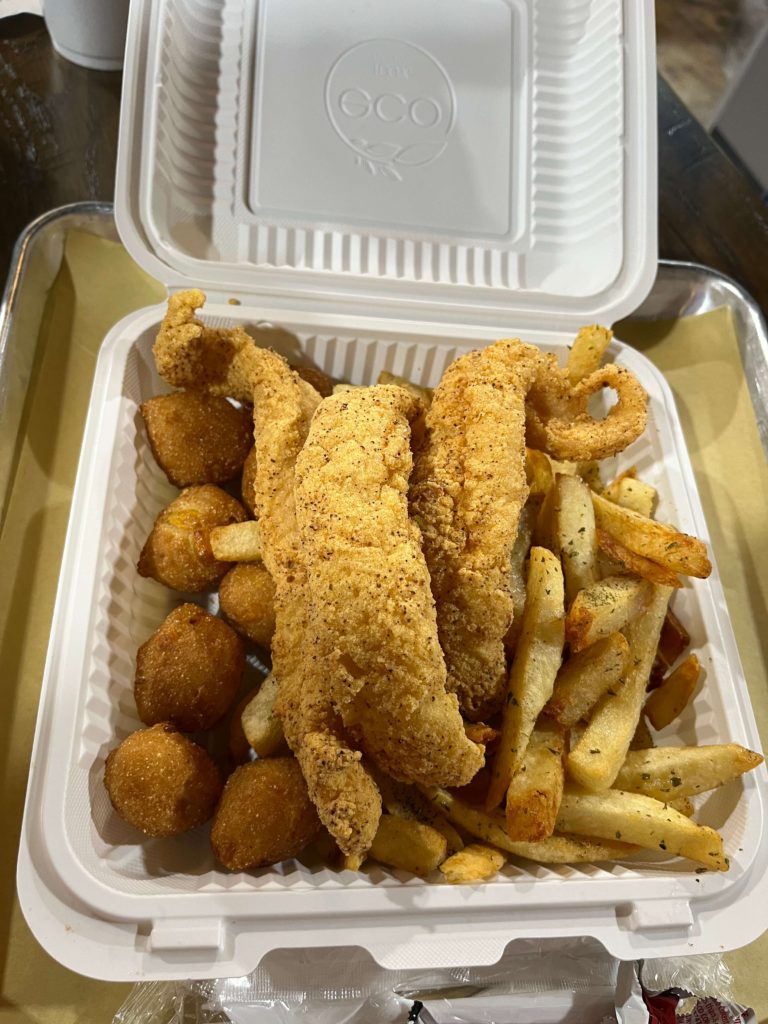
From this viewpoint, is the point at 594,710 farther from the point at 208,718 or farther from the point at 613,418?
the point at 208,718

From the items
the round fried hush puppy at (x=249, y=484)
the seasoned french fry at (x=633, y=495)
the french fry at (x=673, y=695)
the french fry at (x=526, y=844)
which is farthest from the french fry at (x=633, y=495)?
the round fried hush puppy at (x=249, y=484)

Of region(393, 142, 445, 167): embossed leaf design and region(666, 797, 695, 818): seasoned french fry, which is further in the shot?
region(393, 142, 445, 167): embossed leaf design

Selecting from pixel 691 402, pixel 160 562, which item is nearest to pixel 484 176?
pixel 691 402

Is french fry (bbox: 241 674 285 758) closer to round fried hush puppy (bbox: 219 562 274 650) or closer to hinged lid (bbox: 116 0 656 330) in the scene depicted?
round fried hush puppy (bbox: 219 562 274 650)

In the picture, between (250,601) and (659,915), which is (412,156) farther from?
(659,915)

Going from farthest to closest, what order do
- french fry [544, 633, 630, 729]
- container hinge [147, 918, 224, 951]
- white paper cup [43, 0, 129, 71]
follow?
white paper cup [43, 0, 129, 71] < french fry [544, 633, 630, 729] < container hinge [147, 918, 224, 951]

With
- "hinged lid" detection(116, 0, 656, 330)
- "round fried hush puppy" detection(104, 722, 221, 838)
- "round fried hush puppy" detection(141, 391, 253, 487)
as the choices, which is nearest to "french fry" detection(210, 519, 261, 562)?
"round fried hush puppy" detection(141, 391, 253, 487)

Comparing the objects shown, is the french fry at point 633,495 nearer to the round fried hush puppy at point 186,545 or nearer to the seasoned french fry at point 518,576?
the seasoned french fry at point 518,576

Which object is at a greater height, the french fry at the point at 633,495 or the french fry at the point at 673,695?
the french fry at the point at 633,495
